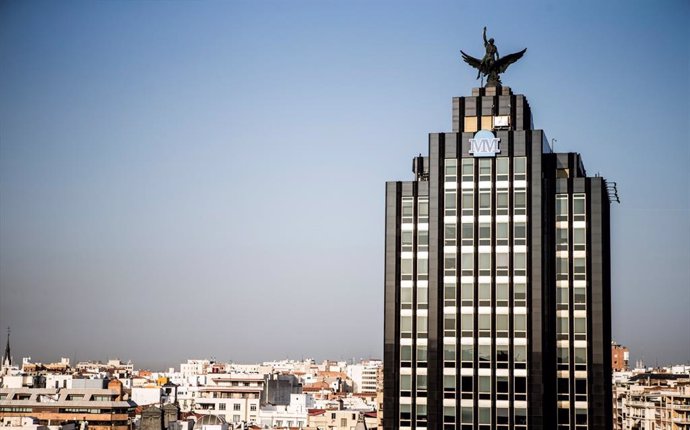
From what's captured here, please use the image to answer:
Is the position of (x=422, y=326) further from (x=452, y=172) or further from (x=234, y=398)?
(x=234, y=398)

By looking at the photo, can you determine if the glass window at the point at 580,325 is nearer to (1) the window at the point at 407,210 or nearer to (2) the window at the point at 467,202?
(2) the window at the point at 467,202

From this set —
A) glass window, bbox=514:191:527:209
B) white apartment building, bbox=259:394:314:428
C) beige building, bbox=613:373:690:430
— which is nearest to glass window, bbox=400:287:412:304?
glass window, bbox=514:191:527:209

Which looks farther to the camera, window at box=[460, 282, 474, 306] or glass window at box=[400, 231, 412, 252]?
glass window at box=[400, 231, 412, 252]

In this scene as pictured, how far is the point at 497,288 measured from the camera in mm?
47719

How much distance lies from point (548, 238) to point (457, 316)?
5448 mm

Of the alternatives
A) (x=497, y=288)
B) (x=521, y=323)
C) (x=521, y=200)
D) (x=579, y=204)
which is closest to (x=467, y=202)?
(x=521, y=200)

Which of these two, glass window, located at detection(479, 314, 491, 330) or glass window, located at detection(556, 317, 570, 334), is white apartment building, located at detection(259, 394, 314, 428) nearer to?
glass window, located at detection(556, 317, 570, 334)

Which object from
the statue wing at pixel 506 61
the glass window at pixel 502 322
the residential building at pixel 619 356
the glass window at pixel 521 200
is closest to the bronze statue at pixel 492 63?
the statue wing at pixel 506 61

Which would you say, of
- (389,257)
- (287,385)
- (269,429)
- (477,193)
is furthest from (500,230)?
(287,385)

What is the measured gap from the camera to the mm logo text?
1922 inches

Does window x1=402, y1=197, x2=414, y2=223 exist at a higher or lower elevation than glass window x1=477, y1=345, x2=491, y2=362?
higher

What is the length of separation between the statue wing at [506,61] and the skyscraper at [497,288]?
1.92 metres

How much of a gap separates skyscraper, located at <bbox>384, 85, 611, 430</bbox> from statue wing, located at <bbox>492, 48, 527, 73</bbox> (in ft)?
6.30

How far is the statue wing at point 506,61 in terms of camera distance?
5106 cm
